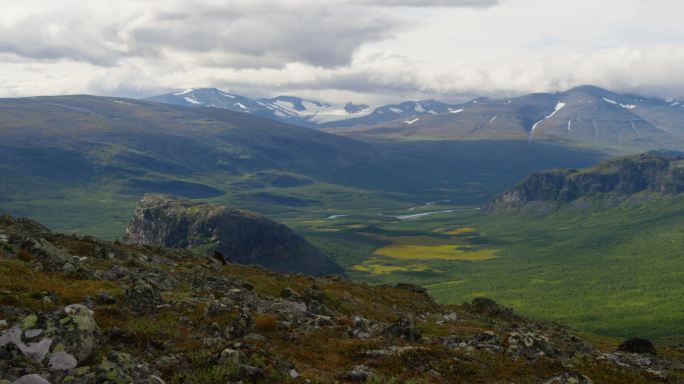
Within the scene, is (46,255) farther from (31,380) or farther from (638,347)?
(638,347)

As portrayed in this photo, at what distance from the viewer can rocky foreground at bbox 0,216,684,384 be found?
24016 millimetres

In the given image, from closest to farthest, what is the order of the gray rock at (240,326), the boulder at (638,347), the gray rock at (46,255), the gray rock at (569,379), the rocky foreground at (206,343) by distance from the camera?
the rocky foreground at (206,343)
the gray rock at (569,379)
the gray rock at (240,326)
the gray rock at (46,255)
the boulder at (638,347)

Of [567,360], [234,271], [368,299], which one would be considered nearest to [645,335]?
[368,299]

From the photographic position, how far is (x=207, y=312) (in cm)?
3556

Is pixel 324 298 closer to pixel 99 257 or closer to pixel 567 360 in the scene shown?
pixel 99 257

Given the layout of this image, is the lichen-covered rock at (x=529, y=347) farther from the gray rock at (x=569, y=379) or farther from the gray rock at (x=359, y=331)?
the gray rock at (x=359, y=331)

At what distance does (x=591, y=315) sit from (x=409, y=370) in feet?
576

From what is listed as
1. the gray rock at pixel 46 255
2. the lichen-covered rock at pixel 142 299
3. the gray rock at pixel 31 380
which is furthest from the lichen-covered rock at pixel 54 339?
the gray rock at pixel 46 255

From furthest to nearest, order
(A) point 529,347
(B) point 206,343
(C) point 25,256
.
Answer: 1. (C) point 25,256
2. (A) point 529,347
3. (B) point 206,343

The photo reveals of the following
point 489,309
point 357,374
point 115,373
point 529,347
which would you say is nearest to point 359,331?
point 357,374

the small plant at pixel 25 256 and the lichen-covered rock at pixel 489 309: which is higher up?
the small plant at pixel 25 256

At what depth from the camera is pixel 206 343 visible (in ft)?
95.1

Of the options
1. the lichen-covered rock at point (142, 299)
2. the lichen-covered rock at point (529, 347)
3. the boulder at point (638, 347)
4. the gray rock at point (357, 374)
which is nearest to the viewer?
the gray rock at point (357, 374)

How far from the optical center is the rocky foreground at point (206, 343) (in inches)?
945
